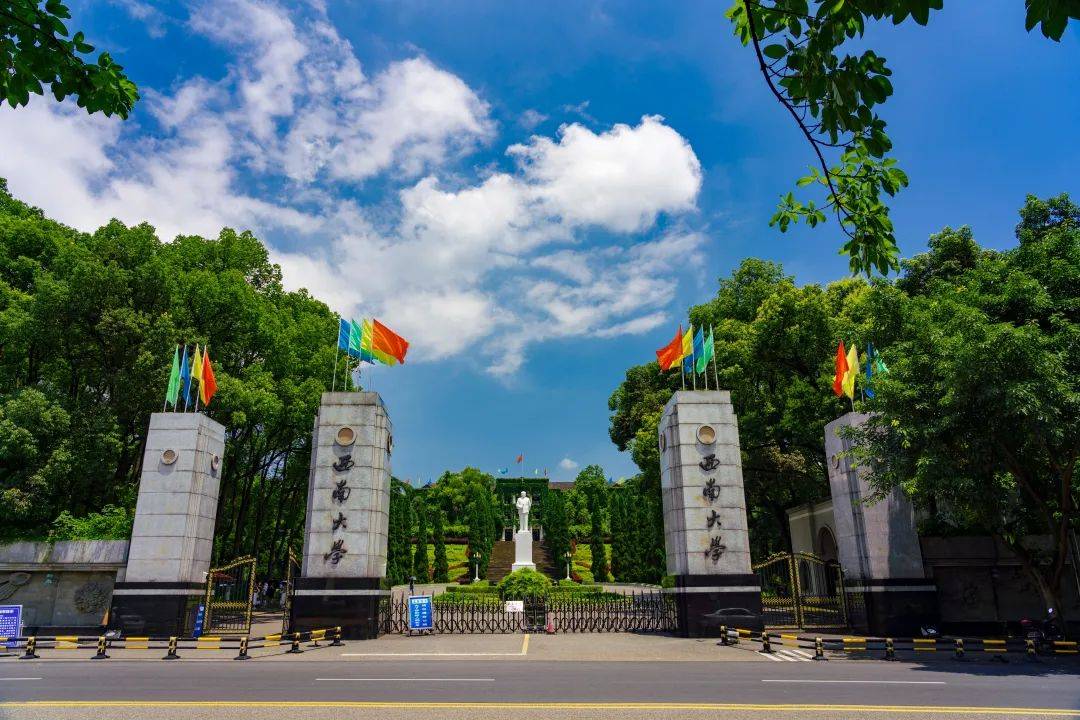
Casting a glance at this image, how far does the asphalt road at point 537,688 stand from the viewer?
382 inches

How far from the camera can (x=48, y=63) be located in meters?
5.37

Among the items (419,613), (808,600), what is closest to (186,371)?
(419,613)

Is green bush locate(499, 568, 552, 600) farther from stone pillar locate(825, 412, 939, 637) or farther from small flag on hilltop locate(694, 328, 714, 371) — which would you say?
stone pillar locate(825, 412, 939, 637)

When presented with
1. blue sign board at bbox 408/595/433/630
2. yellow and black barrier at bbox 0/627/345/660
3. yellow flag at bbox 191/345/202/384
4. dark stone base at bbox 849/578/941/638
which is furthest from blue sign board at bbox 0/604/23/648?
dark stone base at bbox 849/578/941/638

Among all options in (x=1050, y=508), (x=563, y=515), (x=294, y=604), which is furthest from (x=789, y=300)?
(x=563, y=515)

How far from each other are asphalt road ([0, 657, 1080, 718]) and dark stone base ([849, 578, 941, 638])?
475 centimetres

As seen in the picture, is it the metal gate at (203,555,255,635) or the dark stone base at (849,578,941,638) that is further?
the metal gate at (203,555,255,635)

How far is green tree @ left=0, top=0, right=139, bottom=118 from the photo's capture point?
17.1 feet

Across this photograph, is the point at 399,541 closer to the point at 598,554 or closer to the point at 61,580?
the point at 598,554

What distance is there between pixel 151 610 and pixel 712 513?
17.8m

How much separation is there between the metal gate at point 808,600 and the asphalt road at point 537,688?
242 inches

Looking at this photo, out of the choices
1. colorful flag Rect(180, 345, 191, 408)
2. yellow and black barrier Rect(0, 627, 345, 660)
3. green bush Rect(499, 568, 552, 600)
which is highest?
colorful flag Rect(180, 345, 191, 408)

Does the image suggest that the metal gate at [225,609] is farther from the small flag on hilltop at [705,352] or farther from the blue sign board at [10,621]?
the small flag on hilltop at [705,352]

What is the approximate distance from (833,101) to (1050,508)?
18.1m
